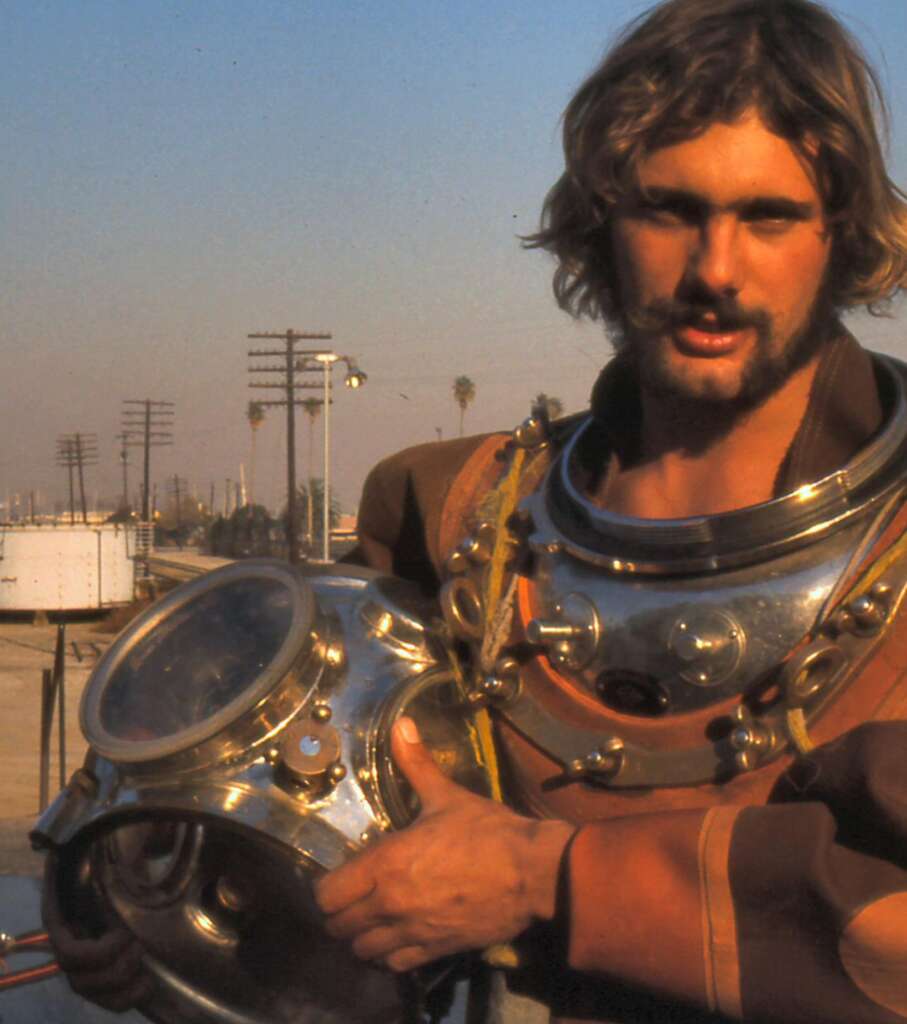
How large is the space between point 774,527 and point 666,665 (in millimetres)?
220

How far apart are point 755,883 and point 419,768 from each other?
0.49 metres

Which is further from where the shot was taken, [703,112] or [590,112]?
[590,112]

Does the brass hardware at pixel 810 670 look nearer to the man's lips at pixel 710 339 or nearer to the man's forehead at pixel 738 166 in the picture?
the man's lips at pixel 710 339

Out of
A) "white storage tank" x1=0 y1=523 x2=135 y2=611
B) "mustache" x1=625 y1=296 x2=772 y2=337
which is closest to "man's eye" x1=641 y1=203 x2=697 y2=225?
"mustache" x1=625 y1=296 x2=772 y2=337

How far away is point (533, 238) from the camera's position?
267 centimetres

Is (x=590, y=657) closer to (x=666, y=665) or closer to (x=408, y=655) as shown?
(x=666, y=665)

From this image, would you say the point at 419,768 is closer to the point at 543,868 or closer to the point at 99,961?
the point at 543,868

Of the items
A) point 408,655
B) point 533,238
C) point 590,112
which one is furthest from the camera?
point 533,238

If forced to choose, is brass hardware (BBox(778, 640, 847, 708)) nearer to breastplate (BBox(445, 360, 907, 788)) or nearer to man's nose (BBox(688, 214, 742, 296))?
breastplate (BBox(445, 360, 907, 788))

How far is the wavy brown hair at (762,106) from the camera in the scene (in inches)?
78.3

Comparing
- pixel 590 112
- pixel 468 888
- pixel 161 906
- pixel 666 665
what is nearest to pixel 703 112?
pixel 590 112

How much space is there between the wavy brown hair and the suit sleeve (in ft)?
2.71

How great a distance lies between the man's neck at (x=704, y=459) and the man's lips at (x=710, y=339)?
124 millimetres

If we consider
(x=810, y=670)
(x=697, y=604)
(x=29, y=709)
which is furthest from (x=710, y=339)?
(x=29, y=709)
